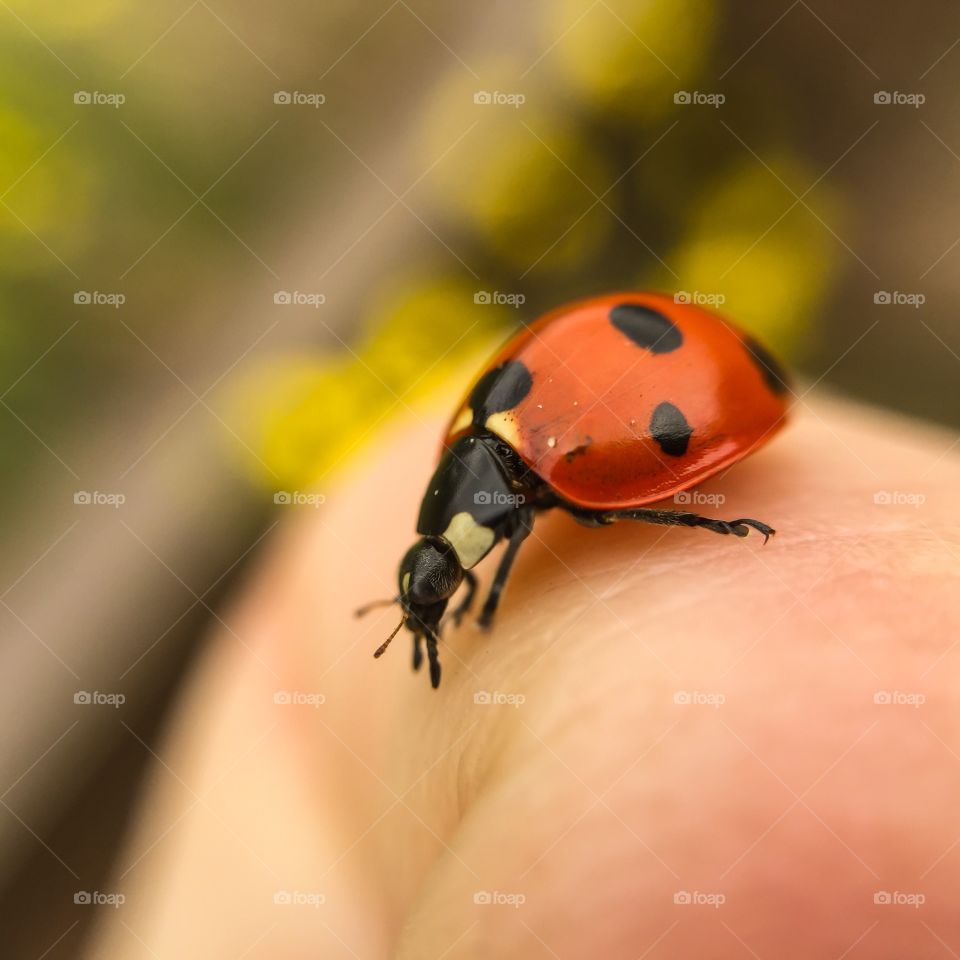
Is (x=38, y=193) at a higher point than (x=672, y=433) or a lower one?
higher

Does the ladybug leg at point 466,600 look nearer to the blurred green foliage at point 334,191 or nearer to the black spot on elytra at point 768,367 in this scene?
the black spot on elytra at point 768,367

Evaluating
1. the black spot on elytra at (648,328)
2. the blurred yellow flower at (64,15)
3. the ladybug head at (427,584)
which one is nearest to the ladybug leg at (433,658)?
the ladybug head at (427,584)

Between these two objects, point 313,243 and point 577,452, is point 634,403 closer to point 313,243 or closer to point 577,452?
point 577,452

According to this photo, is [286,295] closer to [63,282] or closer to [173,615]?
[63,282]

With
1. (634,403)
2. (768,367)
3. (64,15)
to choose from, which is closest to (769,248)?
(768,367)

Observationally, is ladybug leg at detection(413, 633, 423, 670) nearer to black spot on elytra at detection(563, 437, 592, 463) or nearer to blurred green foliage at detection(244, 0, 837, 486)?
black spot on elytra at detection(563, 437, 592, 463)

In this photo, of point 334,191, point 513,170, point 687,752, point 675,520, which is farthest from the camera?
point 334,191
